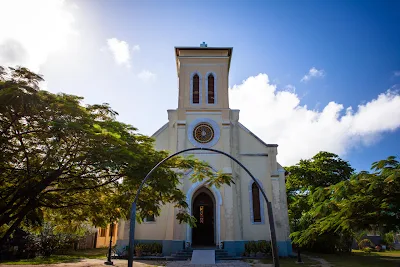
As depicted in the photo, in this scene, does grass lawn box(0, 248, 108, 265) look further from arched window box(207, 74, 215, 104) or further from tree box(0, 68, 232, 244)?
arched window box(207, 74, 215, 104)

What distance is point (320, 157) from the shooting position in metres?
26.0

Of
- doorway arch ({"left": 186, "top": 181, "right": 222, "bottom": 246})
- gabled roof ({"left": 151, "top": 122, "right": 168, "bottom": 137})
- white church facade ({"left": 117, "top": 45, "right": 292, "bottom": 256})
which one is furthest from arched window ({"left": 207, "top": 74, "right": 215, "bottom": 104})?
doorway arch ({"left": 186, "top": 181, "right": 222, "bottom": 246})

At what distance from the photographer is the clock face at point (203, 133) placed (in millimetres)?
20312

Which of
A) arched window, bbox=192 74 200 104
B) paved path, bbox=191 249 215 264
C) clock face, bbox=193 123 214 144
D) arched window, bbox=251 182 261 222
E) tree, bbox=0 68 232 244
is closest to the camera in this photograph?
tree, bbox=0 68 232 244

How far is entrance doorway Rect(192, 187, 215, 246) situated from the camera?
19.9m

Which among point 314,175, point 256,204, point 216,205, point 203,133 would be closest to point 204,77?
point 203,133

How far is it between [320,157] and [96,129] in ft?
73.3

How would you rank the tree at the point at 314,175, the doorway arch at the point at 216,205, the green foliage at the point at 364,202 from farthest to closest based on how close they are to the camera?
the tree at the point at 314,175 → the doorway arch at the point at 216,205 → the green foliage at the point at 364,202

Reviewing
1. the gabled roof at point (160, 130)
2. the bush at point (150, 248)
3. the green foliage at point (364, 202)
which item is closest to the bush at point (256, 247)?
the green foliage at point (364, 202)

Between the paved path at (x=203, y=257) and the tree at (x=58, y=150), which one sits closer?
the tree at (x=58, y=150)

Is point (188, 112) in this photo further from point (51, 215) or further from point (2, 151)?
point (2, 151)

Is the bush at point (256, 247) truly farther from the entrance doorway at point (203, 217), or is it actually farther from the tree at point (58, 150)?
the tree at point (58, 150)

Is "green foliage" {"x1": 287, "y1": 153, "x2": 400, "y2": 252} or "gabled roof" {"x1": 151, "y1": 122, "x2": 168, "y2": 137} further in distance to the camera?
"gabled roof" {"x1": 151, "y1": 122, "x2": 168, "y2": 137}

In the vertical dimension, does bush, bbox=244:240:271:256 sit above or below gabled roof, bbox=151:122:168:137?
below
